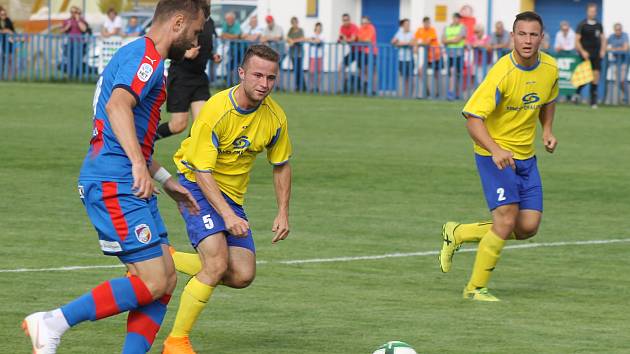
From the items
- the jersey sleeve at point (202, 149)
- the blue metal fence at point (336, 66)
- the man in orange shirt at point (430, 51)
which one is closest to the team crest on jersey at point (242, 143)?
the jersey sleeve at point (202, 149)

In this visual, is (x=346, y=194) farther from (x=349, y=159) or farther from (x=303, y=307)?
(x=303, y=307)

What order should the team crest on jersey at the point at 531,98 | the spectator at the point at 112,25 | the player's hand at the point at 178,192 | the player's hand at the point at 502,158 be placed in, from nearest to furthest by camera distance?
the player's hand at the point at 178,192 → the player's hand at the point at 502,158 → the team crest on jersey at the point at 531,98 → the spectator at the point at 112,25

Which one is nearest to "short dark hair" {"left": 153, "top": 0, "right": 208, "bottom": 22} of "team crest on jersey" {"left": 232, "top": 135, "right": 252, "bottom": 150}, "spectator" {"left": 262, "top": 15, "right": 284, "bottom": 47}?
"team crest on jersey" {"left": 232, "top": 135, "right": 252, "bottom": 150}

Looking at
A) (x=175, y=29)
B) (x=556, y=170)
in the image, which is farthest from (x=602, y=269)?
(x=556, y=170)

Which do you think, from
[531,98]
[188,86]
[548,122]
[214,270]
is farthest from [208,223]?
[188,86]

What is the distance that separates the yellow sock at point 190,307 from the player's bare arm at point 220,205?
0.39 metres

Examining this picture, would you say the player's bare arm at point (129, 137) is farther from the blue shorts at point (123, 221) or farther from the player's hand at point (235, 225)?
the player's hand at point (235, 225)

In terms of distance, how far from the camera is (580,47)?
31.0 metres

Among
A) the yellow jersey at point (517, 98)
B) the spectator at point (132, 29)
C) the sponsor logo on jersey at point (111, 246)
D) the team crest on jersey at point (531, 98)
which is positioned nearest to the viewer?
the sponsor logo on jersey at point (111, 246)

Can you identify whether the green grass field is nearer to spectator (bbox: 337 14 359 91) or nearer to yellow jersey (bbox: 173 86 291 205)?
yellow jersey (bbox: 173 86 291 205)

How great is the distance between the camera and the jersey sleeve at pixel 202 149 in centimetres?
808

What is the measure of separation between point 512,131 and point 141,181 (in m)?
4.04

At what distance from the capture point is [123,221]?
6.99m

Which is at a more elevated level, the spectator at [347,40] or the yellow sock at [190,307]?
the spectator at [347,40]
